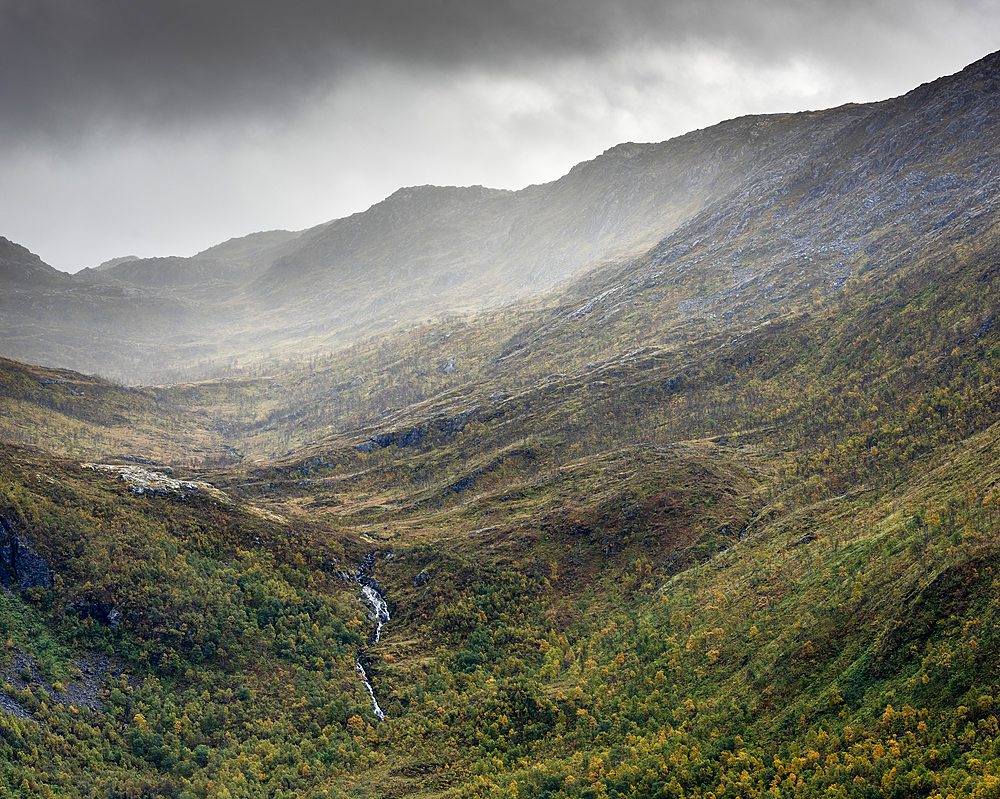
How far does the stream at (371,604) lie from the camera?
6178cm

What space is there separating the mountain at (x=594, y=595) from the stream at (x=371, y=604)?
607 millimetres

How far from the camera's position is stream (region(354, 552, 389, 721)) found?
61.8 m

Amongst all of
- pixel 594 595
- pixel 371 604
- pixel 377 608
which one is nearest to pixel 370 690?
pixel 377 608

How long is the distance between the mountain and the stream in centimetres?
61

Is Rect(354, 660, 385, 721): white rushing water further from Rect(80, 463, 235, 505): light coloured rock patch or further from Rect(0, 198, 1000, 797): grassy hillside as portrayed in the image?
Rect(80, 463, 235, 505): light coloured rock patch

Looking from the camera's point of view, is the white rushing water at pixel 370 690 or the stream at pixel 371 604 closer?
the white rushing water at pixel 370 690

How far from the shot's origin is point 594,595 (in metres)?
68.1

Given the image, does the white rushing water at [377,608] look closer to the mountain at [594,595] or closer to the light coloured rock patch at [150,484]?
the mountain at [594,595]

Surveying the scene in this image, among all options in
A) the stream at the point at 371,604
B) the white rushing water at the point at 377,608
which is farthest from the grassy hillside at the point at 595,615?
the white rushing water at the point at 377,608

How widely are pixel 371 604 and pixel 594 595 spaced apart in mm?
31162

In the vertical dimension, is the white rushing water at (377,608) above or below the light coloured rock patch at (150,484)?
below

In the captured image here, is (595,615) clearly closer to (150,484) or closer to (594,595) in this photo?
(594,595)

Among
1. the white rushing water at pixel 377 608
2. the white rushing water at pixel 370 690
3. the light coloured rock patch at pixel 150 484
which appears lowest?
the white rushing water at pixel 370 690

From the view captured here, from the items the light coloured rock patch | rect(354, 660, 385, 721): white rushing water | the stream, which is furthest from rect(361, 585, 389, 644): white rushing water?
the light coloured rock patch
